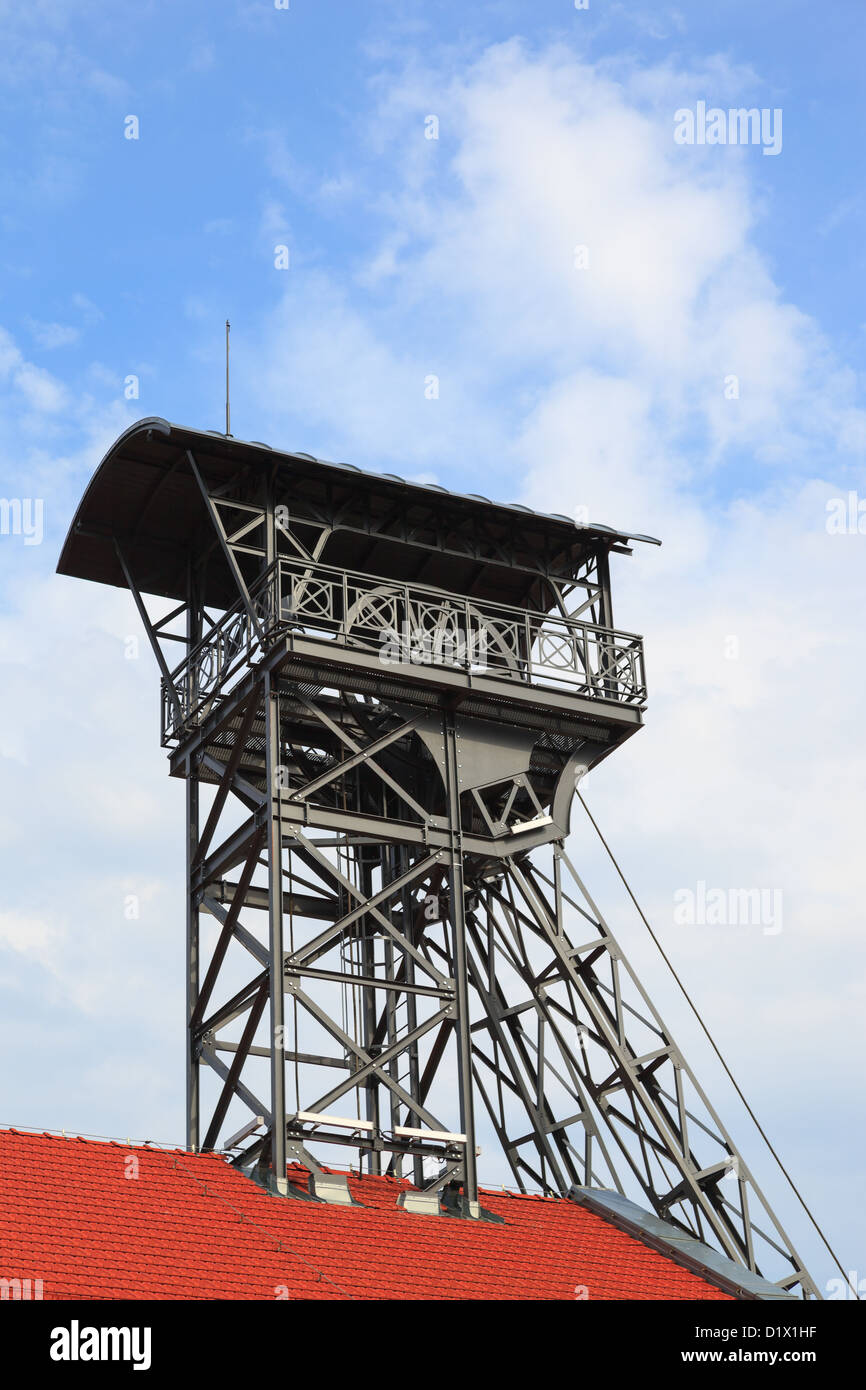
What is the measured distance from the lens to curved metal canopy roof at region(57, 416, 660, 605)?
26844mm

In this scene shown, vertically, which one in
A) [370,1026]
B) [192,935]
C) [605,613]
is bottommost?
[370,1026]

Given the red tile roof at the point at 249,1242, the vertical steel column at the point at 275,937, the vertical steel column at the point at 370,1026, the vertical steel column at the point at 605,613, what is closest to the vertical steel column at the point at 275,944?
the vertical steel column at the point at 275,937

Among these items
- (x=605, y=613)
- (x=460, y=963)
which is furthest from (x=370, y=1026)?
(x=605, y=613)

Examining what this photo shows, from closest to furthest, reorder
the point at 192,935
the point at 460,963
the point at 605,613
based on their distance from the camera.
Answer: the point at 460,963 < the point at 192,935 < the point at 605,613

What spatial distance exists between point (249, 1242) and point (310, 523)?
1043 centimetres

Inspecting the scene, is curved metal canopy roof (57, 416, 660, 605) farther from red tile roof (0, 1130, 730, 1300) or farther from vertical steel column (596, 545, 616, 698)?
red tile roof (0, 1130, 730, 1300)

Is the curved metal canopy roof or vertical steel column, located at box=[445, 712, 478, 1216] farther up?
the curved metal canopy roof

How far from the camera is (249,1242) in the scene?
20438mm

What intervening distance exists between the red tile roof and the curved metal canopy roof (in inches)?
367

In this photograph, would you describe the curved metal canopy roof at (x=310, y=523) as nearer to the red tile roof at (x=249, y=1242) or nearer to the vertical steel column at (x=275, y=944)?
the vertical steel column at (x=275, y=944)

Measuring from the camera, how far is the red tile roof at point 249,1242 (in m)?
18.9

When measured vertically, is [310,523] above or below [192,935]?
above

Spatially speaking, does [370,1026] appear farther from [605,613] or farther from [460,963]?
[605,613]

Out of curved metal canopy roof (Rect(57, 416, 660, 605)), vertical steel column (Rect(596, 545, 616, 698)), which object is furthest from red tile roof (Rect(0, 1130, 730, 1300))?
curved metal canopy roof (Rect(57, 416, 660, 605))
